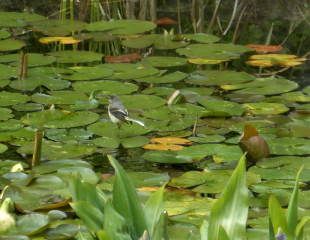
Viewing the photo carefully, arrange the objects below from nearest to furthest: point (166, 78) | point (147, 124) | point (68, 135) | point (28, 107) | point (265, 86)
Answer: point (68, 135) < point (147, 124) < point (28, 107) < point (265, 86) < point (166, 78)

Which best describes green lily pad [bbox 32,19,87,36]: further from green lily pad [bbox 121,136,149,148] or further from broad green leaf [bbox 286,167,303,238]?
broad green leaf [bbox 286,167,303,238]

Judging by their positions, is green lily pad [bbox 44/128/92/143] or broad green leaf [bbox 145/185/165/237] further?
green lily pad [bbox 44/128/92/143]

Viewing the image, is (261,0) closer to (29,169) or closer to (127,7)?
(127,7)

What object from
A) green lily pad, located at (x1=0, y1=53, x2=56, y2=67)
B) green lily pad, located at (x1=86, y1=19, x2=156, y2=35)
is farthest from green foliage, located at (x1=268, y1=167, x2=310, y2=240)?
green lily pad, located at (x1=86, y1=19, x2=156, y2=35)

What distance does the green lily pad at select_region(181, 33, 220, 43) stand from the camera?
18.9 feet

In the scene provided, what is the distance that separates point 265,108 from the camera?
176 inches

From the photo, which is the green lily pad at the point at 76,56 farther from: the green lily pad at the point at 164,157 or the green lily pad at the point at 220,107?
the green lily pad at the point at 164,157

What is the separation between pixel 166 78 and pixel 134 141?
1.05 metres

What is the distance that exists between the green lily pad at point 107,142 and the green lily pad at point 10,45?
1694 millimetres

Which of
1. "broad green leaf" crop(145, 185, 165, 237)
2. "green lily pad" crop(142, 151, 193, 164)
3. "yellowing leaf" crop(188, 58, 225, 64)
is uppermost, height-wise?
"broad green leaf" crop(145, 185, 165, 237)

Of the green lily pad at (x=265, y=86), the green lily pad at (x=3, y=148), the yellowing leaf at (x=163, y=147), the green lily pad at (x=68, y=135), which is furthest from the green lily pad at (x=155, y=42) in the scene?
the green lily pad at (x=3, y=148)

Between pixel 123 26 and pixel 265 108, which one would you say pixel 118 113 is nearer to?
pixel 265 108

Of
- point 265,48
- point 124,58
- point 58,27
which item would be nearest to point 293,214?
point 124,58

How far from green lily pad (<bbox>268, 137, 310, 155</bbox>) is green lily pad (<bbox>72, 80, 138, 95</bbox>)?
1011 millimetres
